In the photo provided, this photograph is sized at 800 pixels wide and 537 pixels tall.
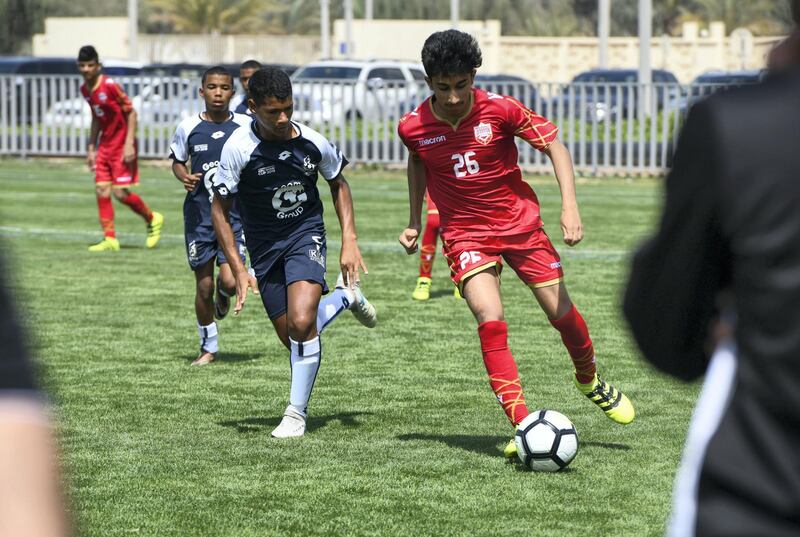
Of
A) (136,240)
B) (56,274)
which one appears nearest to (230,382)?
(56,274)

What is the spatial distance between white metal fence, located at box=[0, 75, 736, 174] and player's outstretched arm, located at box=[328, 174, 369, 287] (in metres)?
16.9

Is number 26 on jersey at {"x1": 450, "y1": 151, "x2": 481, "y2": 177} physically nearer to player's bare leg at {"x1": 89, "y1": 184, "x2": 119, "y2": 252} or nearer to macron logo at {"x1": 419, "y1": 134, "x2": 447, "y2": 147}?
macron logo at {"x1": 419, "y1": 134, "x2": 447, "y2": 147}

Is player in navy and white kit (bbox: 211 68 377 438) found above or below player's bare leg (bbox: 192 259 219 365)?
above

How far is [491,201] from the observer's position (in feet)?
23.5

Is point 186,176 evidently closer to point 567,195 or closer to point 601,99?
point 567,195

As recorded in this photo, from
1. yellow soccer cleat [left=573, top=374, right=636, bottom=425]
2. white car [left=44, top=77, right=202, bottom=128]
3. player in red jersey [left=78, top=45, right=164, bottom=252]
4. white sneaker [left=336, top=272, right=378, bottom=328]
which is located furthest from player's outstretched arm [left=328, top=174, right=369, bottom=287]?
white car [left=44, top=77, right=202, bottom=128]

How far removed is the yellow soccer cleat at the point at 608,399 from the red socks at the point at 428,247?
17.8ft

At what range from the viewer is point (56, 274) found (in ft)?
46.9

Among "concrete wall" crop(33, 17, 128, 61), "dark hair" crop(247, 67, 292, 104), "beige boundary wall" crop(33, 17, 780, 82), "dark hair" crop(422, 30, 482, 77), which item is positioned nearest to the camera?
"dark hair" crop(422, 30, 482, 77)

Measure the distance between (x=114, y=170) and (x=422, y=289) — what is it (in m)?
4.89

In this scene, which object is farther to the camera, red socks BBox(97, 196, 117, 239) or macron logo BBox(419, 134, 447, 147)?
red socks BBox(97, 196, 117, 239)

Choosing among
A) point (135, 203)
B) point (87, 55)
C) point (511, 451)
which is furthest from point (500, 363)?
point (87, 55)

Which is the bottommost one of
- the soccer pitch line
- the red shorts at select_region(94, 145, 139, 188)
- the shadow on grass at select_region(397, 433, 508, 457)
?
the soccer pitch line

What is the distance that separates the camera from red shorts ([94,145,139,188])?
52.7 ft
